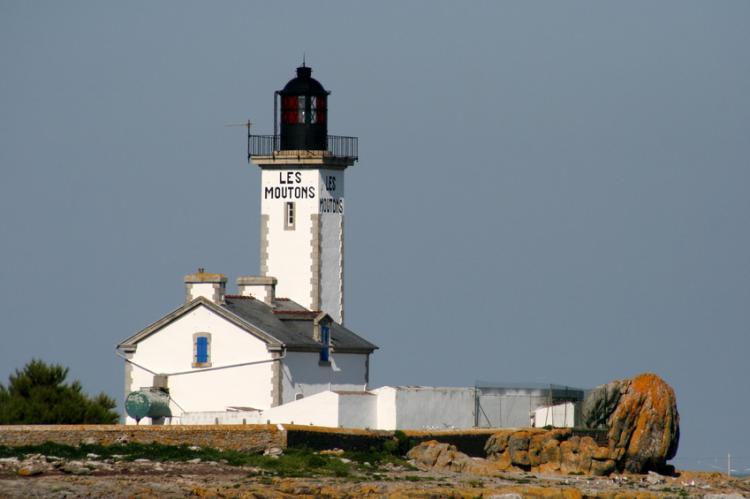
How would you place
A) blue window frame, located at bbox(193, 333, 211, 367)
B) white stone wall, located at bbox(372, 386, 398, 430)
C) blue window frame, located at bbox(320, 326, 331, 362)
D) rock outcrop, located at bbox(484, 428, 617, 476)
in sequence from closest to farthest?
1. rock outcrop, located at bbox(484, 428, 617, 476)
2. white stone wall, located at bbox(372, 386, 398, 430)
3. blue window frame, located at bbox(193, 333, 211, 367)
4. blue window frame, located at bbox(320, 326, 331, 362)

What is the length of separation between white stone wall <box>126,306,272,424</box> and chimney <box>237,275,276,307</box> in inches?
115

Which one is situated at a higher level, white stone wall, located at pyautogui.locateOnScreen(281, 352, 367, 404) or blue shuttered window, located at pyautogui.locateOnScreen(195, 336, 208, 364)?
blue shuttered window, located at pyautogui.locateOnScreen(195, 336, 208, 364)

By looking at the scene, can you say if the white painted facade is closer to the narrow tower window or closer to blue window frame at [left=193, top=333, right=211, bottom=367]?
the narrow tower window

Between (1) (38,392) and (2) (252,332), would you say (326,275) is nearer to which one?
(2) (252,332)

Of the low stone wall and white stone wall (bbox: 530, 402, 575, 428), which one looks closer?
the low stone wall

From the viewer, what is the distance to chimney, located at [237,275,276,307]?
5756 cm

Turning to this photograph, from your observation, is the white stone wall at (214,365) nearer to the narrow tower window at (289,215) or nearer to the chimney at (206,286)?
the chimney at (206,286)

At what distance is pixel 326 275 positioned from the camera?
5888cm

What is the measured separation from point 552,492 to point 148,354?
14049 mm

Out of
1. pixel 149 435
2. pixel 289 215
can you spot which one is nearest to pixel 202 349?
pixel 289 215

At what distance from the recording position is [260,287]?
189 feet

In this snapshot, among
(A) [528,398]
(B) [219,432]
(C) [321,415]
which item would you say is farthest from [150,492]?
(A) [528,398]

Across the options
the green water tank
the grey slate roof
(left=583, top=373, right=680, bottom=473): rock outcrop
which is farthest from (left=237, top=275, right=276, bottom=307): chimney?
(left=583, top=373, right=680, bottom=473): rock outcrop

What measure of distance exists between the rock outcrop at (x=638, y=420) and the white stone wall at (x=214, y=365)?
806 centimetres
